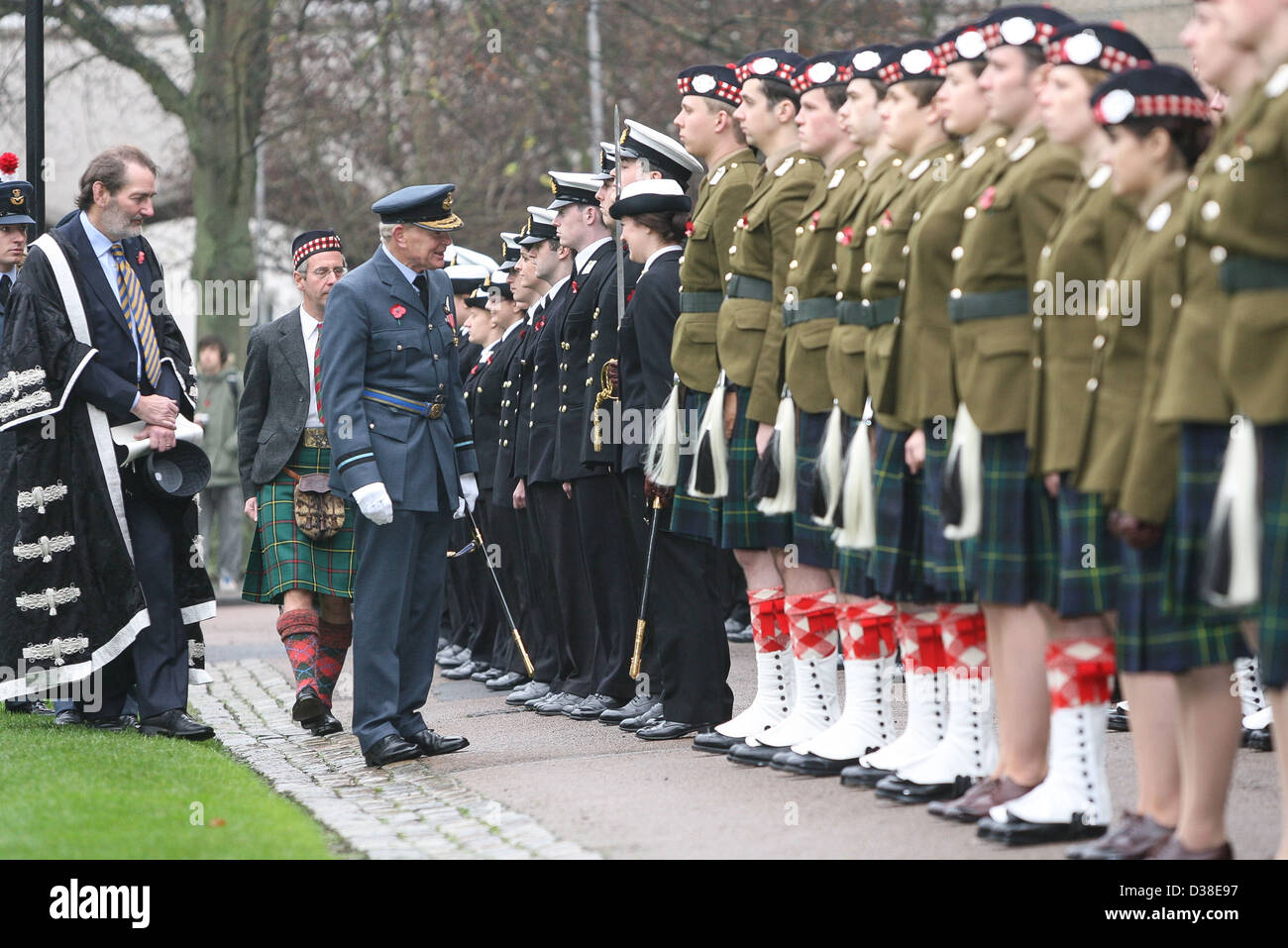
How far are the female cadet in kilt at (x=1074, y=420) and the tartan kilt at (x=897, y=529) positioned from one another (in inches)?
29.8

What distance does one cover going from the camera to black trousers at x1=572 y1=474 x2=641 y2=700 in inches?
381

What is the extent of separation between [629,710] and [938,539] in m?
3.15

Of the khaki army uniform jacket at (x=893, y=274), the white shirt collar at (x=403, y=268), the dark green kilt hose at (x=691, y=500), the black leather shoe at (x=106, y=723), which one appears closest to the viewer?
the khaki army uniform jacket at (x=893, y=274)

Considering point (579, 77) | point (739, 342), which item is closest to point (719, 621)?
point (739, 342)

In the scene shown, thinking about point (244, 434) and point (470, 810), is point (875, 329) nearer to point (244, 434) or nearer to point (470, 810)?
point (470, 810)

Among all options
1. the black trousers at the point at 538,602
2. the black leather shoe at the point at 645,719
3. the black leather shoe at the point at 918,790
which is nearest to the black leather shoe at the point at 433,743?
the black leather shoe at the point at 645,719

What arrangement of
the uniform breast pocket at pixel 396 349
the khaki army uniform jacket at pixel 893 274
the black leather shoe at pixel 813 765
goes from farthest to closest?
the uniform breast pocket at pixel 396 349
the black leather shoe at pixel 813 765
the khaki army uniform jacket at pixel 893 274

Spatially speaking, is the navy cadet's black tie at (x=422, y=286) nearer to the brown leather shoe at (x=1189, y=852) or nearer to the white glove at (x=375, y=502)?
the white glove at (x=375, y=502)

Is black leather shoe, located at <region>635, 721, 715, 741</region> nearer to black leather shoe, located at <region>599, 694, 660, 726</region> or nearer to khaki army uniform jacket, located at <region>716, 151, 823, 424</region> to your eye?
black leather shoe, located at <region>599, 694, 660, 726</region>

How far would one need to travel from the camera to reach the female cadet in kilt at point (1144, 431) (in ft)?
17.0

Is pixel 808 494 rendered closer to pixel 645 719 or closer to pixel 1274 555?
pixel 645 719

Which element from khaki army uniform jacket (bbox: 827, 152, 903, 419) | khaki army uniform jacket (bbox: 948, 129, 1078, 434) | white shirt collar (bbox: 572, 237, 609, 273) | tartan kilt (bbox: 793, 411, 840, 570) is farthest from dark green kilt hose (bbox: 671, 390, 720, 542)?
khaki army uniform jacket (bbox: 948, 129, 1078, 434)

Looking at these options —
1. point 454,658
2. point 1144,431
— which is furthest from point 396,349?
point 454,658

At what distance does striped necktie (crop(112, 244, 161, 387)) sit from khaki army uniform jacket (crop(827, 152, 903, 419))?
3.76 m
